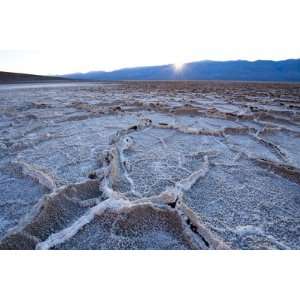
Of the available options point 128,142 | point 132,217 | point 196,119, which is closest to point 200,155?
point 128,142

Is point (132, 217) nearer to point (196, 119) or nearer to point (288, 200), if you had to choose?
point (288, 200)

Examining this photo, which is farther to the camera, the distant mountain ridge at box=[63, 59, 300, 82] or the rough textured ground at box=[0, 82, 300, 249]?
the distant mountain ridge at box=[63, 59, 300, 82]

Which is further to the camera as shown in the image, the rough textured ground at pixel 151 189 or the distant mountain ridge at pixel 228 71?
the distant mountain ridge at pixel 228 71

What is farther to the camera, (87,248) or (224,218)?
(224,218)

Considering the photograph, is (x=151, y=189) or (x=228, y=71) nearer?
(x=151, y=189)
